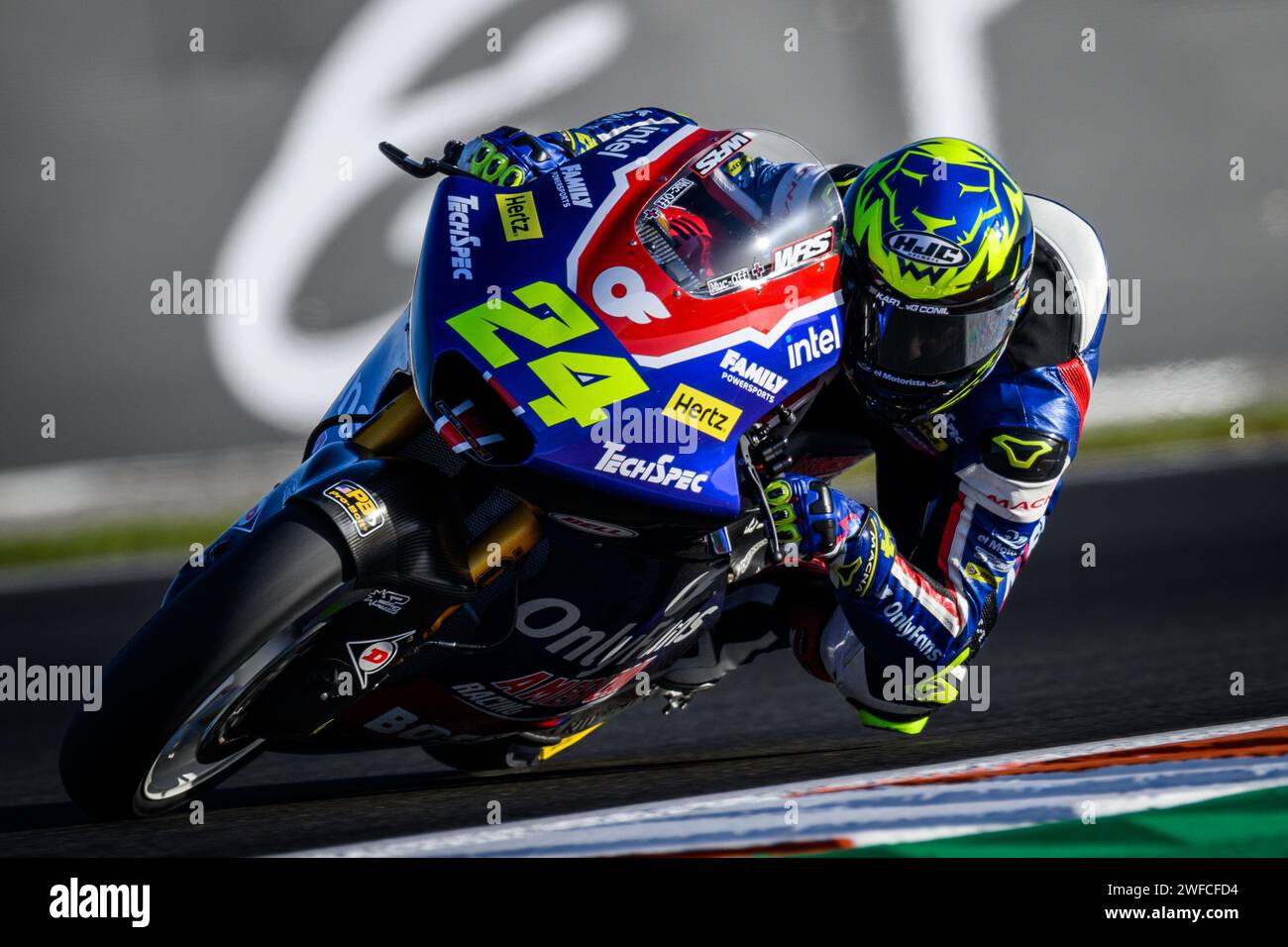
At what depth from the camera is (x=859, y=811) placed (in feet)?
10.3

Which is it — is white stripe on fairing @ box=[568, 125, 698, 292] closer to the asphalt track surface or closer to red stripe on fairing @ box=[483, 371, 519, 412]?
red stripe on fairing @ box=[483, 371, 519, 412]

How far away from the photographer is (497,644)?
3285mm

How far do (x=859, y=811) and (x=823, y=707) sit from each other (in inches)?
76.3

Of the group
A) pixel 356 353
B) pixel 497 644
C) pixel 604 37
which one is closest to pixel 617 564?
pixel 497 644

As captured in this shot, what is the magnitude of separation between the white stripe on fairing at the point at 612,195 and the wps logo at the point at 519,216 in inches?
3.3

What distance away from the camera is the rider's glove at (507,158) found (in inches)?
126

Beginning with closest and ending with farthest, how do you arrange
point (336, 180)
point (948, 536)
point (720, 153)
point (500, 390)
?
point (500, 390) → point (720, 153) → point (948, 536) → point (336, 180)

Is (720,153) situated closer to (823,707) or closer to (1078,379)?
(1078,379)

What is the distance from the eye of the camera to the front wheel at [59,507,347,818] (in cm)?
271

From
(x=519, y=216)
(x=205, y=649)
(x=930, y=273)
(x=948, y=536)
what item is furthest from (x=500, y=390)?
(x=948, y=536)

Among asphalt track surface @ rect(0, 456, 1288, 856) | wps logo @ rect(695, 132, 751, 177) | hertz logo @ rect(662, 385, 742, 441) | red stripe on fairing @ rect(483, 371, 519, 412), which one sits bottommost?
asphalt track surface @ rect(0, 456, 1288, 856)

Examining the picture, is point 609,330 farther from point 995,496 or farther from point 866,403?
point 995,496

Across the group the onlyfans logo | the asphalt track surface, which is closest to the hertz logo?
the asphalt track surface

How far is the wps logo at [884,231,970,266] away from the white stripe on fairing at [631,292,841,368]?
0.67ft
